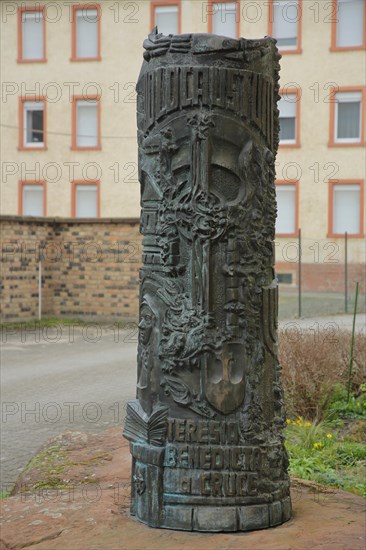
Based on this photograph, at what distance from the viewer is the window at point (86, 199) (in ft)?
92.8

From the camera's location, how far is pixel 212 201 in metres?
4.17

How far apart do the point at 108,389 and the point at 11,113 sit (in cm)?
2022

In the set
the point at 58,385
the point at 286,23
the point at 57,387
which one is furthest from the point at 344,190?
the point at 57,387

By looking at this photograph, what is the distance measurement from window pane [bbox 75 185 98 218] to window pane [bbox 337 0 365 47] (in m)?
9.20

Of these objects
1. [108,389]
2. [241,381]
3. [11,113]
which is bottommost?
A: [108,389]

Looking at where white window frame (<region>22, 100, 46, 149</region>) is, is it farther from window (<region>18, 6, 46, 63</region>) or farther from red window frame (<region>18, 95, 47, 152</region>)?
window (<region>18, 6, 46, 63</region>)

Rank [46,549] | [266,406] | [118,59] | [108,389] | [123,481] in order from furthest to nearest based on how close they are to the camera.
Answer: [118,59] < [108,389] < [123,481] < [266,406] < [46,549]

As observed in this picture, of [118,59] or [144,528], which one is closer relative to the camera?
[144,528]

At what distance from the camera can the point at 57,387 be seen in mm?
10602

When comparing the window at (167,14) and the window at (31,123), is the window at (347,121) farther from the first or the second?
the window at (31,123)

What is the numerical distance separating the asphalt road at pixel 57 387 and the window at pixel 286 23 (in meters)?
13.0

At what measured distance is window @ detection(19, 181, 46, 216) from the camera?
94.2 feet

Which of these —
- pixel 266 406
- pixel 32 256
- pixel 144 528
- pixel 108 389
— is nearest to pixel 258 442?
pixel 266 406

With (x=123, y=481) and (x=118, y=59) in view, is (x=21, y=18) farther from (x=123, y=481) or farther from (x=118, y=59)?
(x=123, y=481)
